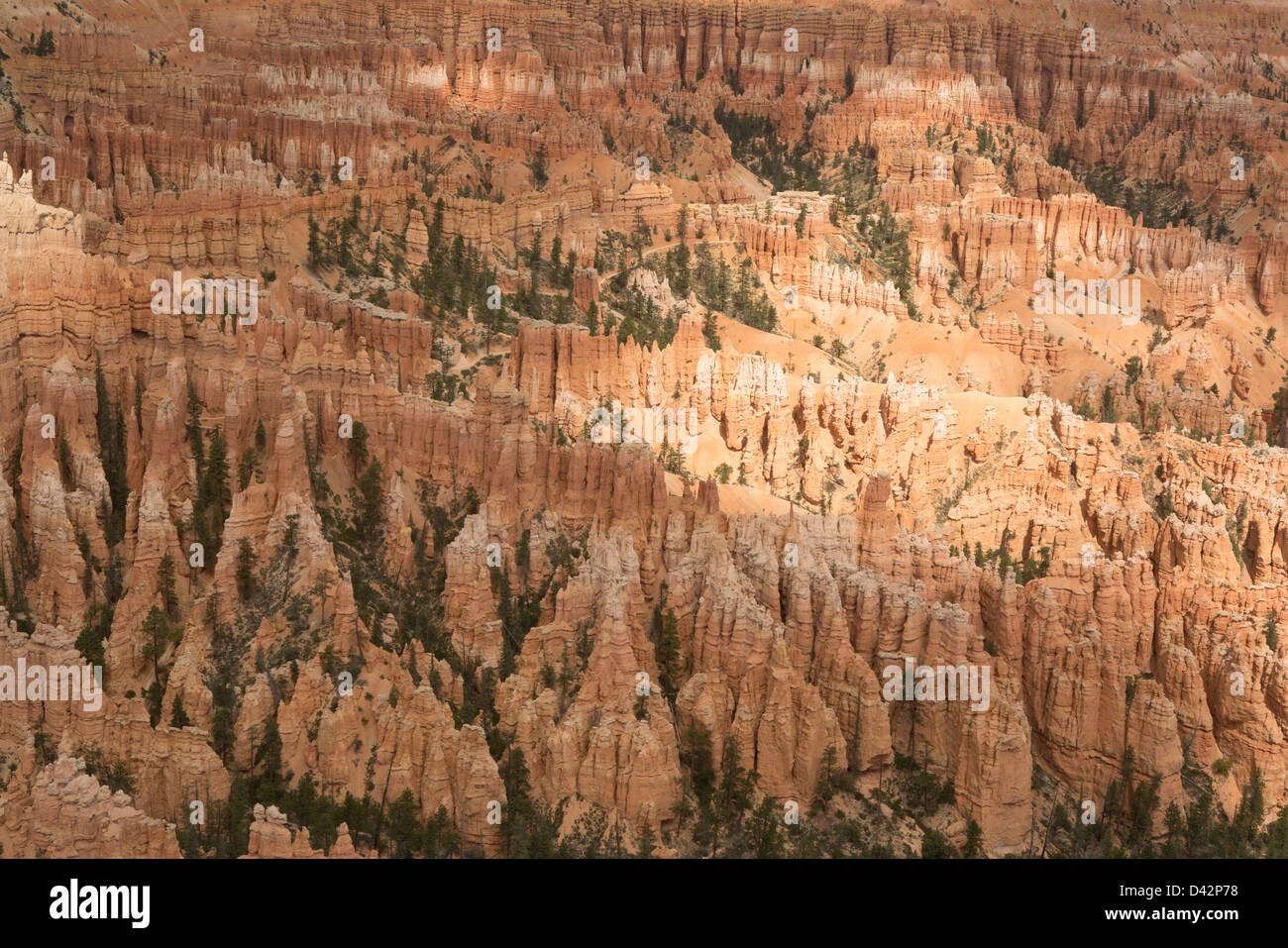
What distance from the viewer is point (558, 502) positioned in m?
47.3

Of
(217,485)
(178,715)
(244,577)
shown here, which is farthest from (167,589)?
(178,715)

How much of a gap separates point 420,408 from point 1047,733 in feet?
58.9

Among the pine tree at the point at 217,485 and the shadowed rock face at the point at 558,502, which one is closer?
the shadowed rock face at the point at 558,502

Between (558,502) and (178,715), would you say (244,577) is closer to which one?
(178,715)

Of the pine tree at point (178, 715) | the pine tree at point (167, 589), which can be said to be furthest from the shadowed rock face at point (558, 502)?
the pine tree at point (178, 715)

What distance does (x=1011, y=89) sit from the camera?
116312mm

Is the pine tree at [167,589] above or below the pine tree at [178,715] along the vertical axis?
above

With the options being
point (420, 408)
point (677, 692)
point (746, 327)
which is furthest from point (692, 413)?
point (677, 692)

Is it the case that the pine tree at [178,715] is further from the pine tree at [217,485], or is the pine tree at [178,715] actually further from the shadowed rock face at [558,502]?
the pine tree at [217,485]

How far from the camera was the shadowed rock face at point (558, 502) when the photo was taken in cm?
3956

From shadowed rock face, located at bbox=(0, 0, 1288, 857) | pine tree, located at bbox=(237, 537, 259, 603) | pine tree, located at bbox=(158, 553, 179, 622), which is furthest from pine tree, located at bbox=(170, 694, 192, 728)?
pine tree, located at bbox=(237, 537, 259, 603)

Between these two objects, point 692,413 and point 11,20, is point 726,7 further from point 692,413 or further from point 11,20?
point 692,413

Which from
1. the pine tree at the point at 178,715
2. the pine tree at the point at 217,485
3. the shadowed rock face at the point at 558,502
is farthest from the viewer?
the pine tree at the point at 217,485

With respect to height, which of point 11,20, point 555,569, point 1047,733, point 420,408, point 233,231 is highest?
point 11,20
